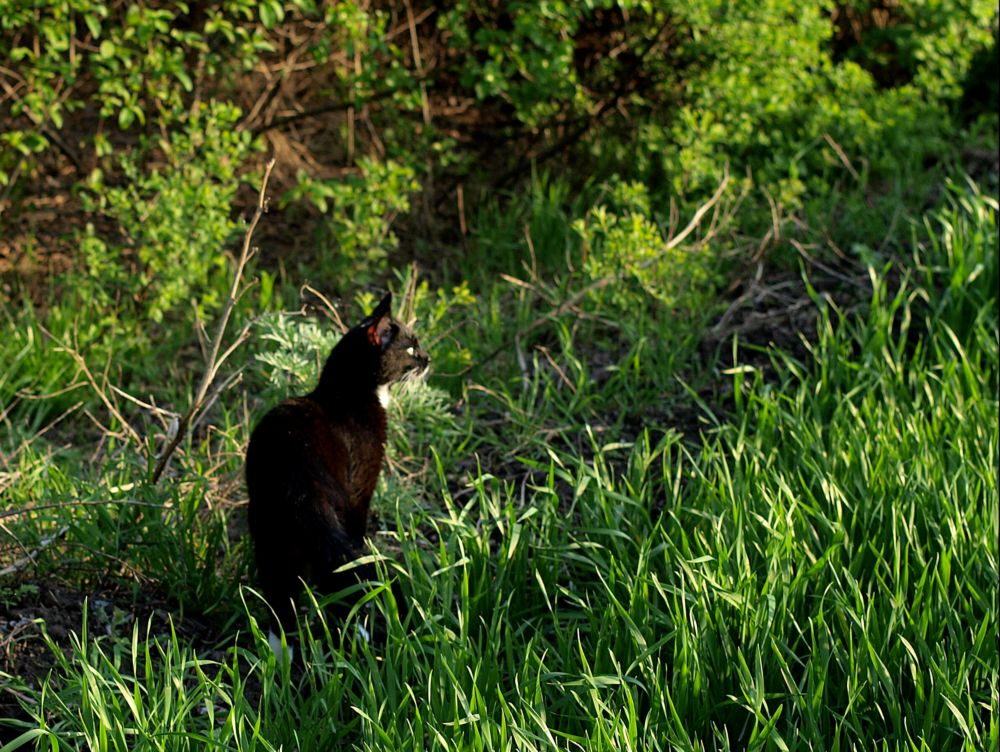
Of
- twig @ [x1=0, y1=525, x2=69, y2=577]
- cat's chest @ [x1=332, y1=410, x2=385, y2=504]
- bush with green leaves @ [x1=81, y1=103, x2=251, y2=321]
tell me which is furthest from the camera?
bush with green leaves @ [x1=81, y1=103, x2=251, y2=321]

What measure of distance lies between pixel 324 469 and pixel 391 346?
570 millimetres

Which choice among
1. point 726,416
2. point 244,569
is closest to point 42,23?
point 244,569

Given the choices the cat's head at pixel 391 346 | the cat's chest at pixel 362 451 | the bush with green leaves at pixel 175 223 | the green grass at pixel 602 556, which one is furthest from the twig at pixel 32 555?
the bush with green leaves at pixel 175 223

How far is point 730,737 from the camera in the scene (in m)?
3.08

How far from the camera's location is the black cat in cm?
333

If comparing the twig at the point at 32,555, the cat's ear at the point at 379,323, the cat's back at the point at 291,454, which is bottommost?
the twig at the point at 32,555

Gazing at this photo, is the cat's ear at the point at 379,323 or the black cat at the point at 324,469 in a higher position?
the cat's ear at the point at 379,323

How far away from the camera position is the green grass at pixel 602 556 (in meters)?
2.88

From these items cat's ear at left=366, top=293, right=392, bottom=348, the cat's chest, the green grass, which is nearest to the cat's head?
cat's ear at left=366, top=293, right=392, bottom=348

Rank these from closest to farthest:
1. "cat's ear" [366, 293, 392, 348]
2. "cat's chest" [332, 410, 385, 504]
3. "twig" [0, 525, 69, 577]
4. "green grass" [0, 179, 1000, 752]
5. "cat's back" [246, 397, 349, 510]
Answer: "green grass" [0, 179, 1000, 752]
"twig" [0, 525, 69, 577]
"cat's back" [246, 397, 349, 510]
"cat's chest" [332, 410, 385, 504]
"cat's ear" [366, 293, 392, 348]

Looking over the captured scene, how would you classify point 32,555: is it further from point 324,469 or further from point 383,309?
point 383,309

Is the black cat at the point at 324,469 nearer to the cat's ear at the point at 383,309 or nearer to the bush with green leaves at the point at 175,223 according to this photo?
the cat's ear at the point at 383,309

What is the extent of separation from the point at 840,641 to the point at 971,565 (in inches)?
23.1

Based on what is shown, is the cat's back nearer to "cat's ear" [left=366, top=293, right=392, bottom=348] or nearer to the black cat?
the black cat
